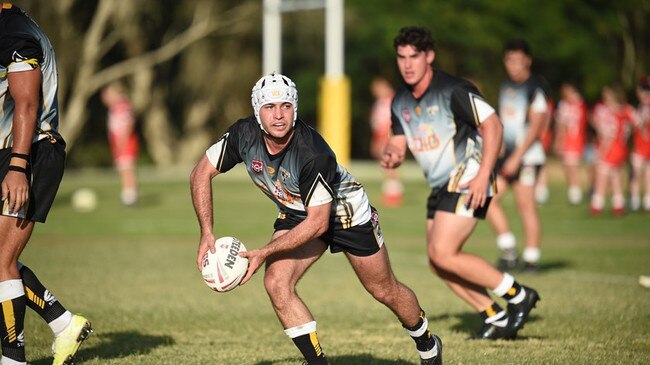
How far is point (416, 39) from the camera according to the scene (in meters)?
7.95

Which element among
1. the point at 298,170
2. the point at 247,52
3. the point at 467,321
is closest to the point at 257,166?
the point at 298,170

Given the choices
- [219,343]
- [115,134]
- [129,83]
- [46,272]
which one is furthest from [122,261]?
[129,83]

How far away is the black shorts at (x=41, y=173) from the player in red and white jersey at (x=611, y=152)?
15477 mm

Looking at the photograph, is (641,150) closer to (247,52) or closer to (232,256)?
(232,256)

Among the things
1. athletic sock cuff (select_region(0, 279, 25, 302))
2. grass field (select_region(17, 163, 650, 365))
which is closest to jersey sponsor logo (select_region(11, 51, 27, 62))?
athletic sock cuff (select_region(0, 279, 25, 302))

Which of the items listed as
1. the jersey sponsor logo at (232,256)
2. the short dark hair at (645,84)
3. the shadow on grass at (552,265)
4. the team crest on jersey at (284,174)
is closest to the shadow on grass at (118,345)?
the jersey sponsor logo at (232,256)

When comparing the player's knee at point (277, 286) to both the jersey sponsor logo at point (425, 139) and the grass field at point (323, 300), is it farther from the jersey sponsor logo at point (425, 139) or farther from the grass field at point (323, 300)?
the jersey sponsor logo at point (425, 139)

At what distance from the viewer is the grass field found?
762cm

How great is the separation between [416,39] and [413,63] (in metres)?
0.20

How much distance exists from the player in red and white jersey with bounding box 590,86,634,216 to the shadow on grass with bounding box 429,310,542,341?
11344 millimetres

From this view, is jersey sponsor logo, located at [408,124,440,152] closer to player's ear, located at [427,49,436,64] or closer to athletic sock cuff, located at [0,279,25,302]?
player's ear, located at [427,49,436,64]

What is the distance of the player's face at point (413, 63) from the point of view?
8.02 m

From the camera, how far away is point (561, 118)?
25.3 meters

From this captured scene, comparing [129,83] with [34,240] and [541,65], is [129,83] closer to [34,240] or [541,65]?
[541,65]
